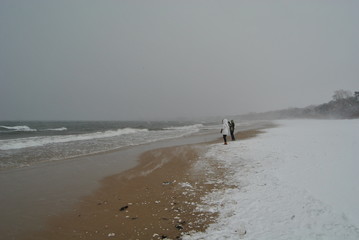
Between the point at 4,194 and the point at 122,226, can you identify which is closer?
the point at 122,226

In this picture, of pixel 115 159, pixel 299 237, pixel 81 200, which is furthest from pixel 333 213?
pixel 115 159

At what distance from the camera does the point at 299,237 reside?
3352mm

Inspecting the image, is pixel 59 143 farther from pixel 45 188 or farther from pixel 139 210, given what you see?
pixel 139 210

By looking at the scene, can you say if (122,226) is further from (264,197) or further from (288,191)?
(288,191)

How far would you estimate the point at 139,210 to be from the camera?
16.1 ft

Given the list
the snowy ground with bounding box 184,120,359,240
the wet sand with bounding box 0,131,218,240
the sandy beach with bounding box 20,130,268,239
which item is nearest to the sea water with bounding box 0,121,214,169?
the wet sand with bounding box 0,131,218,240

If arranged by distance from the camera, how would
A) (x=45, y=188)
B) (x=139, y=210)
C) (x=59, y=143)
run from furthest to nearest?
(x=59, y=143)
(x=45, y=188)
(x=139, y=210)

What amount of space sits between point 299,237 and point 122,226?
10.8ft

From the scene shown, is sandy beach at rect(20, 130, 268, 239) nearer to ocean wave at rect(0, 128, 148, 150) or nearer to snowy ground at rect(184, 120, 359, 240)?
snowy ground at rect(184, 120, 359, 240)

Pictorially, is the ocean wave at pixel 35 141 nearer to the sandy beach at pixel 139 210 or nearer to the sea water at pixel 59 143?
the sea water at pixel 59 143

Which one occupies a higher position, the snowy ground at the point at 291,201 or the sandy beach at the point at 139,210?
the snowy ground at the point at 291,201

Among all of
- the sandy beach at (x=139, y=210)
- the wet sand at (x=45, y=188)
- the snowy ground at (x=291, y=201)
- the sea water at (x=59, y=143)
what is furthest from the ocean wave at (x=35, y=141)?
the snowy ground at (x=291, y=201)

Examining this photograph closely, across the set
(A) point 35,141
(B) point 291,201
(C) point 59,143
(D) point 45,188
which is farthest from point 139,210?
(A) point 35,141

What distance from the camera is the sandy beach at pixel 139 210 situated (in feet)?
13.2
